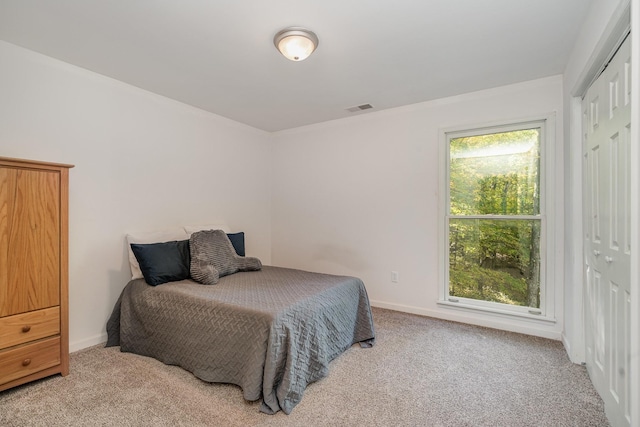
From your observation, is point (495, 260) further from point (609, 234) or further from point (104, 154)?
point (104, 154)

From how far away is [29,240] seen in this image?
1992 mm

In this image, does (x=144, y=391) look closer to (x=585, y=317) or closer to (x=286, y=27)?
(x=286, y=27)

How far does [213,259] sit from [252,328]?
45.8 inches

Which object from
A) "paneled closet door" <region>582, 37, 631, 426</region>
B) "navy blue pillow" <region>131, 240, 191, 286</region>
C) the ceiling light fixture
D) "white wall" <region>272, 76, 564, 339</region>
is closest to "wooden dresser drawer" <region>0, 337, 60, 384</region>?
"navy blue pillow" <region>131, 240, 191, 286</region>

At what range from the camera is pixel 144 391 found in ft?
6.48

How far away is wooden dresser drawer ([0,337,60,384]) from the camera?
1.89 m

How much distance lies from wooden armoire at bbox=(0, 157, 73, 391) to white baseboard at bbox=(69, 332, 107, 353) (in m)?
0.46

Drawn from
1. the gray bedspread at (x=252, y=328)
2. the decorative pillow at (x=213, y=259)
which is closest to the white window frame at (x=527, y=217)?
the gray bedspread at (x=252, y=328)

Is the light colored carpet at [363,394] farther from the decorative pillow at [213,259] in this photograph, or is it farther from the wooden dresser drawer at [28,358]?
the decorative pillow at [213,259]

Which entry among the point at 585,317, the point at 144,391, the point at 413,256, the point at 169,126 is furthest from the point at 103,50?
the point at 585,317

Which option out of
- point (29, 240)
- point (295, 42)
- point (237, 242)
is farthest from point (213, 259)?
point (295, 42)

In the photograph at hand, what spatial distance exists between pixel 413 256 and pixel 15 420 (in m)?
3.36

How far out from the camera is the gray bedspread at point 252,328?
6.05ft

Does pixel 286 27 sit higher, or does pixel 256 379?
pixel 286 27
